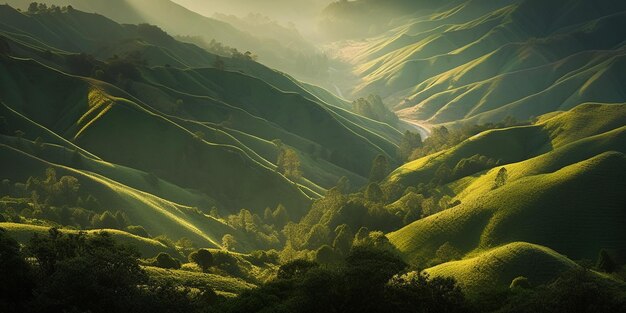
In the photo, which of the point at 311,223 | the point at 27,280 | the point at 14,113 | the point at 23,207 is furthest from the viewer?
the point at 14,113

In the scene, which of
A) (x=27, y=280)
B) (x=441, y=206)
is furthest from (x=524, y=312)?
(x=441, y=206)

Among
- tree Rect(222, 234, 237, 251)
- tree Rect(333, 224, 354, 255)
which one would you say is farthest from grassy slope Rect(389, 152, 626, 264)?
tree Rect(222, 234, 237, 251)

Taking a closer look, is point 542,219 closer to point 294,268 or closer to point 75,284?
point 294,268

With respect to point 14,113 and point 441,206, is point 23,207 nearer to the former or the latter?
point 14,113

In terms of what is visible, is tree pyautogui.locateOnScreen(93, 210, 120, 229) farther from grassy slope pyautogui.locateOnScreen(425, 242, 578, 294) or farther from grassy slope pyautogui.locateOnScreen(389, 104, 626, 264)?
grassy slope pyautogui.locateOnScreen(425, 242, 578, 294)

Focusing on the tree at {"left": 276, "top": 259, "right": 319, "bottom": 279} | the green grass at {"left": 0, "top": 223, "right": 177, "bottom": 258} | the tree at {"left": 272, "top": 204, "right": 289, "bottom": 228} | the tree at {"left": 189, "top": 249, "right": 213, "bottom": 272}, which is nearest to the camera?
the tree at {"left": 276, "top": 259, "right": 319, "bottom": 279}

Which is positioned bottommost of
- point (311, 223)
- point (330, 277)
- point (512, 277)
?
point (311, 223)

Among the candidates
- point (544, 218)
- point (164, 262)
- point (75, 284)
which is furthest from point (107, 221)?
point (544, 218)

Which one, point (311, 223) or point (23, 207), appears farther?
point (311, 223)
